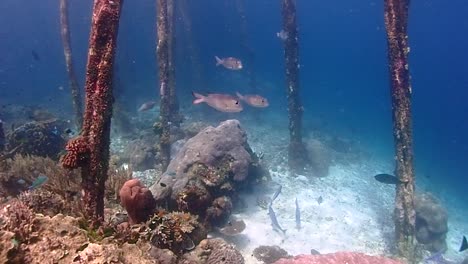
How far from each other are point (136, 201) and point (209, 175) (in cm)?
392

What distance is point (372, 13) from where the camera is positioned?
116688 millimetres

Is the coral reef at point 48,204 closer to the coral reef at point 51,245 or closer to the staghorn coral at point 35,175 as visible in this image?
the staghorn coral at point 35,175

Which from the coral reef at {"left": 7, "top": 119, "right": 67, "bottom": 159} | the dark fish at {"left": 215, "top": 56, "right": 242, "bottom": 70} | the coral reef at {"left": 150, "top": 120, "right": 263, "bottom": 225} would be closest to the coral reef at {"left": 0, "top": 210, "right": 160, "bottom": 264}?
the coral reef at {"left": 150, "top": 120, "right": 263, "bottom": 225}

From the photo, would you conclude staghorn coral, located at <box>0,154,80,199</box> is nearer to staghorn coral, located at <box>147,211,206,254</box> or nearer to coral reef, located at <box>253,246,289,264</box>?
staghorn coral, located at <box>147,211,206,254</box>

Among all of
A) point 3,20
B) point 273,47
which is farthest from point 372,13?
point 3,20

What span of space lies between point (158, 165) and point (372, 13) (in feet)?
408

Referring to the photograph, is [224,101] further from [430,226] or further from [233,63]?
[430,226]

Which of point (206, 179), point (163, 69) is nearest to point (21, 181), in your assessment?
point (206, 179)

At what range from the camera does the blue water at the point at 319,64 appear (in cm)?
3356

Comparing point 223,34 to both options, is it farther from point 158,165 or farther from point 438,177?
point 158,165

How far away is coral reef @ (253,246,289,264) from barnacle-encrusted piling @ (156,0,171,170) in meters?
4.60

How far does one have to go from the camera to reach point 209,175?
8281 mm

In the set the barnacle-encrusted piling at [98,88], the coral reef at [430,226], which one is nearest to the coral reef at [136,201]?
the barnacle-encrusted piling at [98,88]

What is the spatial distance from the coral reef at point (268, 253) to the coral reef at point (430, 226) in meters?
7.13
